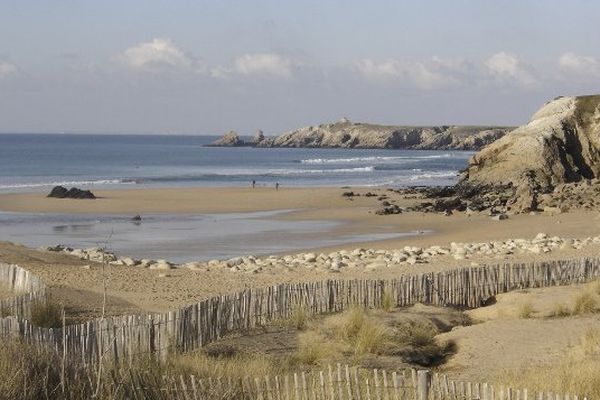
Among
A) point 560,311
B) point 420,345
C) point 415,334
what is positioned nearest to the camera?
point 420,345

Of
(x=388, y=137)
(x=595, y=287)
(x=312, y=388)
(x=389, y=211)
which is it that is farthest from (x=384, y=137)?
(x=312, y=388)

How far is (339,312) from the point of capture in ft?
51.8

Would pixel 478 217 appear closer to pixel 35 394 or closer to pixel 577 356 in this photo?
pixel 577 356

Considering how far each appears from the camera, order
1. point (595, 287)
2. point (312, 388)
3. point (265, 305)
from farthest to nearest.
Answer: point (595, 287), point (265, 305), point (312, 388)

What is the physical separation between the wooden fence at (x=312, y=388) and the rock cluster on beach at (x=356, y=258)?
13.1m

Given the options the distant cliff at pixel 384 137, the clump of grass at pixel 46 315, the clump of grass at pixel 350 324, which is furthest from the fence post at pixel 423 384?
the distant cliff at pixel 384 137

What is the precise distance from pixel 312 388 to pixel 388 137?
168m

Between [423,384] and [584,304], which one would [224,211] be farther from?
[423,384]

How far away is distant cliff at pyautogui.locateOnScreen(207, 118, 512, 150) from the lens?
543 ft

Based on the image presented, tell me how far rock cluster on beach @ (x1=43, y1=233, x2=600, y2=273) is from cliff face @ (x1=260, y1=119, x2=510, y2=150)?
136 meters

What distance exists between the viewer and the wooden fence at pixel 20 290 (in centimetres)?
1335

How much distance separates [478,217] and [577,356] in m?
25.2

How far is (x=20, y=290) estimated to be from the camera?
16219mm

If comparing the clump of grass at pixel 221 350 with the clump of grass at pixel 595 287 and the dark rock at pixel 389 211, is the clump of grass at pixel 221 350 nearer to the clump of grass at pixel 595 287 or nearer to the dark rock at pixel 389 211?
the clump of grass at pixel 595 287
